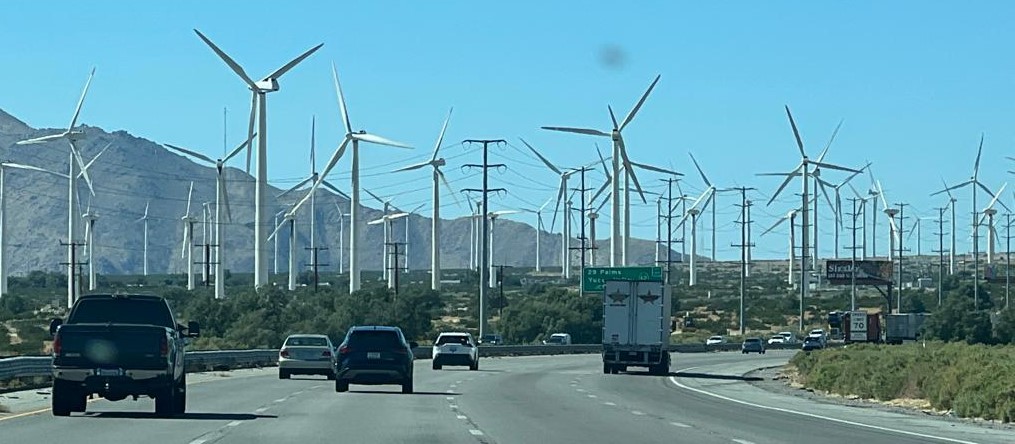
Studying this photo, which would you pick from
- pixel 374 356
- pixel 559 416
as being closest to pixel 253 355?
pixel 374 356

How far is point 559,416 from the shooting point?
3103cm

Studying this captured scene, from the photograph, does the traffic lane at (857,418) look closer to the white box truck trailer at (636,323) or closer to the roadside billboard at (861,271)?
the white box truck trailer at (636,323)

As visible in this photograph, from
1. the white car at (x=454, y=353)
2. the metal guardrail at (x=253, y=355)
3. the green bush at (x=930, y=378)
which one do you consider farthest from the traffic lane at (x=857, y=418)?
the metal guardrail at (x=253, y=355)

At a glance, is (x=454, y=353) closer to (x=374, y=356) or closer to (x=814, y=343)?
(x=374, y=356)

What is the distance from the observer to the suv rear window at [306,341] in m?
51.8

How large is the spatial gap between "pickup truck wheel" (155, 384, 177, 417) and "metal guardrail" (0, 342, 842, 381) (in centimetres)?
290

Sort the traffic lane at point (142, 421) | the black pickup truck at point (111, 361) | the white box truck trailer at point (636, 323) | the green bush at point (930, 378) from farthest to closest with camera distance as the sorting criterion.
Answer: the white box truck trailer at point (636, 323) → the green bush at point (930, 378) → the black pickup truck at point (111, 361) → the traffic lane at point (142, 421)

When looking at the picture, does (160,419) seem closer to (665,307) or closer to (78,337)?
(78,337)

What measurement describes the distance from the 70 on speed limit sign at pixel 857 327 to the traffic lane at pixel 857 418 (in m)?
29.1

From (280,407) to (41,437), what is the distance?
32.3 feet

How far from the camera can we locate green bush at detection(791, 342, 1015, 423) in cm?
3291

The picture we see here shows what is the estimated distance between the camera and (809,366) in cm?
5894

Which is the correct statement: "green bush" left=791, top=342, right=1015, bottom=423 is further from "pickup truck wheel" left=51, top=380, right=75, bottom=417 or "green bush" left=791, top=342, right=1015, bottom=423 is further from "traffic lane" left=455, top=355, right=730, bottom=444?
"pickup truck wheel" left=51, top=380, right=75, bottom=417

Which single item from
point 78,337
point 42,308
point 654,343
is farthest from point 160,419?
point 42,308
